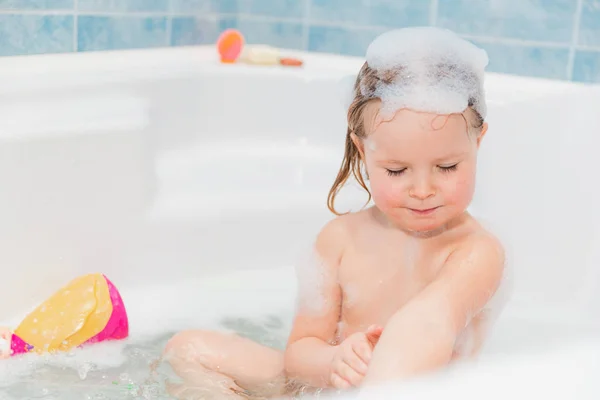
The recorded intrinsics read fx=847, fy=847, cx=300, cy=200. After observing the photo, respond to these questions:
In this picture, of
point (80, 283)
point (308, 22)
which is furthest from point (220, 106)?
point (80, 283)

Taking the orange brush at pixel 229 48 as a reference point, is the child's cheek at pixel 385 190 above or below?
below

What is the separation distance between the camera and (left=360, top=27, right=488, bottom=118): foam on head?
100cm

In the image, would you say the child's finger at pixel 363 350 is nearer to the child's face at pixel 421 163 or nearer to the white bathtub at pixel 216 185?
the child's face at pixel 421 163

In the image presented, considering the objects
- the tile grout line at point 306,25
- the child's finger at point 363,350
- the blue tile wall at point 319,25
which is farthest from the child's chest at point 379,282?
the tile grout line at point 306,25

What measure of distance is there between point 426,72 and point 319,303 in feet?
1.12

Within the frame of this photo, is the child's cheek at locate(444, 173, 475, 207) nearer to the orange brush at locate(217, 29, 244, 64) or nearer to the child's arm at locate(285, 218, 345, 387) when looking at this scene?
the child's arm at locate(285, 218, 345, 387)

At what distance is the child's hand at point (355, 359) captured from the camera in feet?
2.85

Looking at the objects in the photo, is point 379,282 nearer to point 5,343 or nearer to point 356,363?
point 356,363

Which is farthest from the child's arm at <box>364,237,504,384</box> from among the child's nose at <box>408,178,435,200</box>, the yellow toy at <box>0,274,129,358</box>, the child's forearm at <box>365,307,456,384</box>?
the yellow toy at <box>0,274,129,358</box>

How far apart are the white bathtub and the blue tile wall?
0.25 feet

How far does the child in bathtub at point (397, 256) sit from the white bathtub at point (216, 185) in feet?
1.07

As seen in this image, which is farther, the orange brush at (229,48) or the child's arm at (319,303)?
the orange brush at (229,48)

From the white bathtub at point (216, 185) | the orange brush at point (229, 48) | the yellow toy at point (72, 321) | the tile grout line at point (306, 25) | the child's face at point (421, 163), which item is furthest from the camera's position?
the tile grout line at point (306, 25)

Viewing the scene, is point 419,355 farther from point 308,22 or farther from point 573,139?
point 308,22
